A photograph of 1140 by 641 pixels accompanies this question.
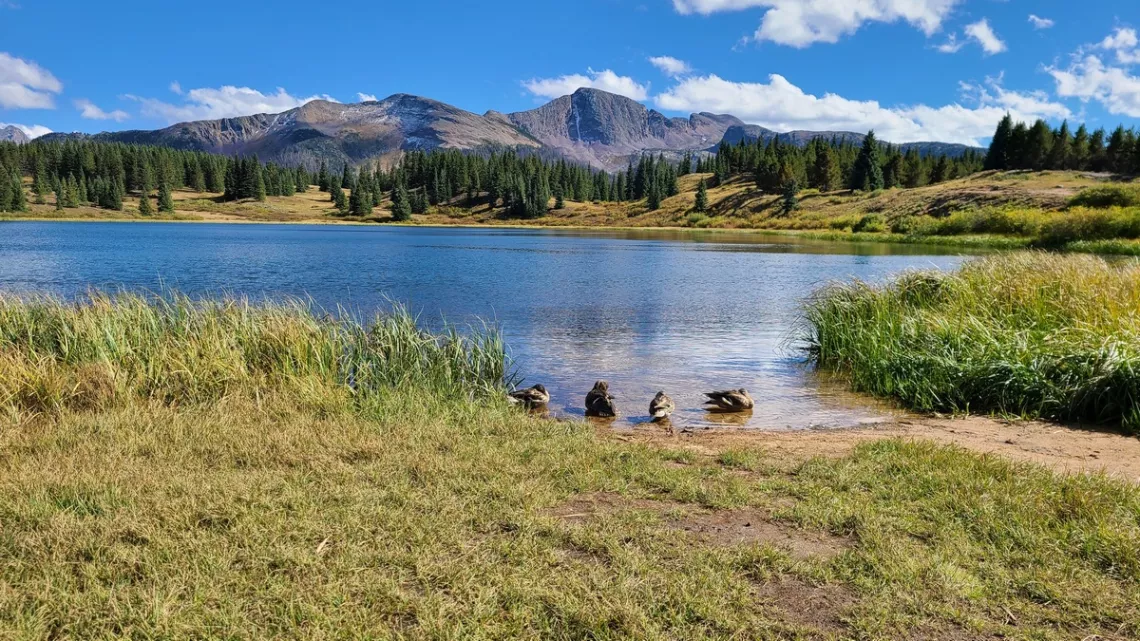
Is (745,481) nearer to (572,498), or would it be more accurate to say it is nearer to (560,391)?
Answer: (572,498)

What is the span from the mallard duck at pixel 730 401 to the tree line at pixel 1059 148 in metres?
112

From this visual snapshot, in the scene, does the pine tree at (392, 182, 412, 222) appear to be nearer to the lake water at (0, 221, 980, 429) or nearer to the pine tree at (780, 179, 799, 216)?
the pine tree at (780, 179, 799, 216)

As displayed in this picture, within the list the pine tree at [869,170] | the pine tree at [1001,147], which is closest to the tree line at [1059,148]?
the pine tree at [1001,147]

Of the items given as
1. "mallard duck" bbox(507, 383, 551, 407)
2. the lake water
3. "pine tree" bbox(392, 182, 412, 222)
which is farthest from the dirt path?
"pine tree" bbox(392, 182, 412, 222)

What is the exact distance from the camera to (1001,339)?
12945 mm

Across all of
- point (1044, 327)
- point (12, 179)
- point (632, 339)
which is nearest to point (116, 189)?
point (12, 179)

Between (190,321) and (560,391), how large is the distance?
7.17 m

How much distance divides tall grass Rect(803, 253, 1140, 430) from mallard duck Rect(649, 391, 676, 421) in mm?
4502

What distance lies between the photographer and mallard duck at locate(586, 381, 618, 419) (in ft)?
40.3

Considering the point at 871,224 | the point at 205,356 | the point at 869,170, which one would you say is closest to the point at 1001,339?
the point at 205,356

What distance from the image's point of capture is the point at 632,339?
2097 cm

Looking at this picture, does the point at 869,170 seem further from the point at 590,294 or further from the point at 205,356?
the point at 205,356

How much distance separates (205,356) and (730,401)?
30.1ft

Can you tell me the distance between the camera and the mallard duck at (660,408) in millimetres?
12273
